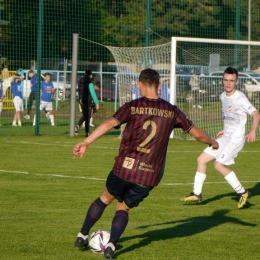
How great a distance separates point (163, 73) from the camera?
21.8 m

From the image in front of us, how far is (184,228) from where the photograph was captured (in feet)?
28.2

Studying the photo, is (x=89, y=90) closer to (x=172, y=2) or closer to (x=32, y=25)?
(x=32, y=25)

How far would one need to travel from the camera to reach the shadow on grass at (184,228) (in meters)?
7.86

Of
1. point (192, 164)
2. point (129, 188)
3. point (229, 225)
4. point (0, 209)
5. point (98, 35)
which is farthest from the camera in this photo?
point (98, 35)

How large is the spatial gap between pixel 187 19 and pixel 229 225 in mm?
21777

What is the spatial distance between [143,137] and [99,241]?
116 cm

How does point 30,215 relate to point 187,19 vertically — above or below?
below

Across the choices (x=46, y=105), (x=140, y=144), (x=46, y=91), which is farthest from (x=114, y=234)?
(x=46, y=105)

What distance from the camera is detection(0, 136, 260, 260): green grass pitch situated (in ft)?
24.2

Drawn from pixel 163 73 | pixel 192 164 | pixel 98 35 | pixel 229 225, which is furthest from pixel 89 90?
pixel 229 225

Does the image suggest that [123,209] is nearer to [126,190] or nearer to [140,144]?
[126,190]

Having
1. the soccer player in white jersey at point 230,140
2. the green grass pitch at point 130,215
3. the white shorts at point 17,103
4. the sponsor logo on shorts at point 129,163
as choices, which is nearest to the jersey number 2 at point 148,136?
the sponsor logo on shorts at point 129,163

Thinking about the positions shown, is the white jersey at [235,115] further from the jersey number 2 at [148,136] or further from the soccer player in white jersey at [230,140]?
the jersey number 2 at [148,136]

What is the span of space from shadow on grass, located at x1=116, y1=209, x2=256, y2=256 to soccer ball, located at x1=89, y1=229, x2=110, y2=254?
0.57 feet
